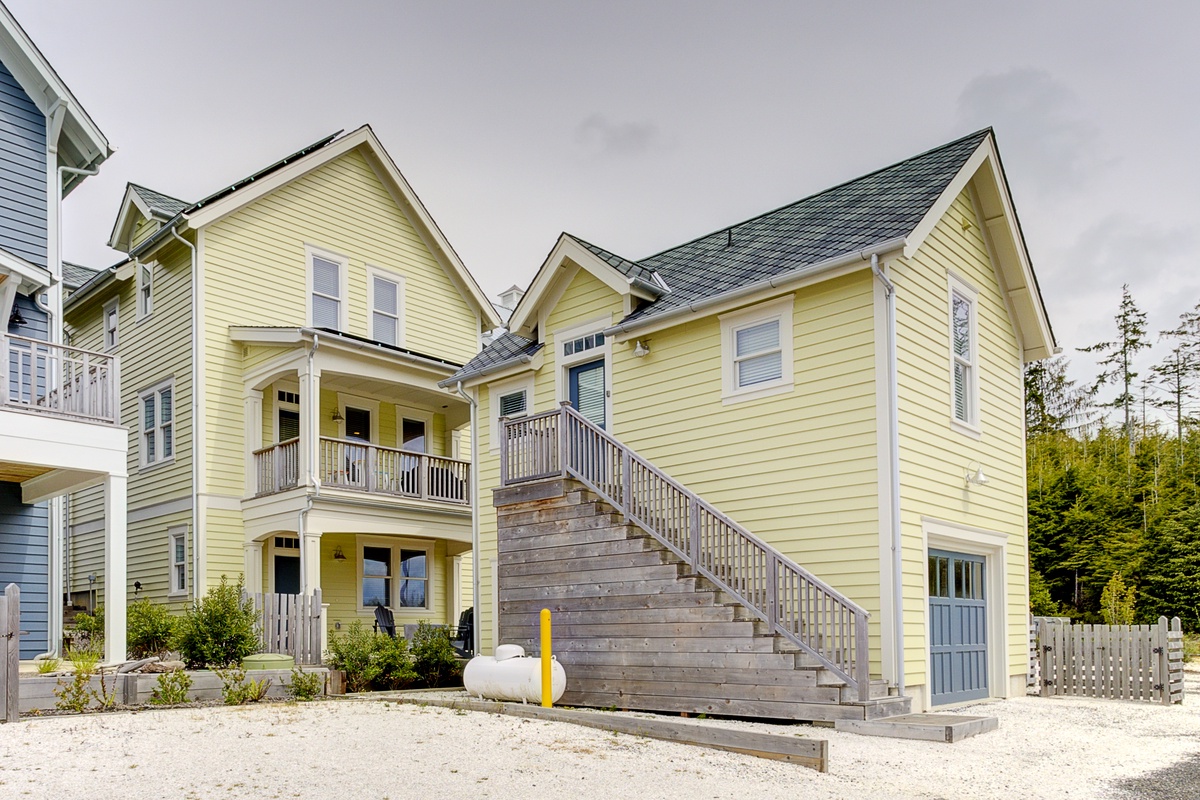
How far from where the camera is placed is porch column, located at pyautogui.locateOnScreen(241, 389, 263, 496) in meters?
21.5

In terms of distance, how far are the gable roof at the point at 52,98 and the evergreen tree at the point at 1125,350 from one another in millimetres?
45083

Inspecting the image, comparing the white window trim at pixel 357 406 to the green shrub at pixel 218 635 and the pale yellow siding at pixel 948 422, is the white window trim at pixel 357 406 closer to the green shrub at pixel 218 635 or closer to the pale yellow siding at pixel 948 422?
the green shrub at pixel 218 635

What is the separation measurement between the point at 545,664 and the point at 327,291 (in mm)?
13685

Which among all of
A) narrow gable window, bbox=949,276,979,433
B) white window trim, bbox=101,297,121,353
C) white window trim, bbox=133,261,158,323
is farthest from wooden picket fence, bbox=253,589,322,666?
white window trim, bbox=101,297,121,353

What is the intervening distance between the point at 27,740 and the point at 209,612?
5.12 metres

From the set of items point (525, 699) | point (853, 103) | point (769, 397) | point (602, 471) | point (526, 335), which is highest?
point (853, 103)

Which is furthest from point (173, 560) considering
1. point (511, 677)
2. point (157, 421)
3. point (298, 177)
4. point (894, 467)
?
point (894, 467)

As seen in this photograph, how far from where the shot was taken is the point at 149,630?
1677 centimetres

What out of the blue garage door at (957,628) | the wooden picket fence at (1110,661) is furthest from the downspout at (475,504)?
the wooden picket fence at (1110,661)

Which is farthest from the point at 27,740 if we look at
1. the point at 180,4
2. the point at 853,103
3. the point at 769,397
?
the point at 853,103

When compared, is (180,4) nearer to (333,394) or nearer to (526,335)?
(333,394)

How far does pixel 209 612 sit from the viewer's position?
581 inches

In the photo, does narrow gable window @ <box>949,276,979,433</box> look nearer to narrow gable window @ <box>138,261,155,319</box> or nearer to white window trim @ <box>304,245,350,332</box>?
white window trim @ <box>304,245,350,332</box>

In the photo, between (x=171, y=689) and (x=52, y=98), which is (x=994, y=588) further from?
(x=52, y=98)
